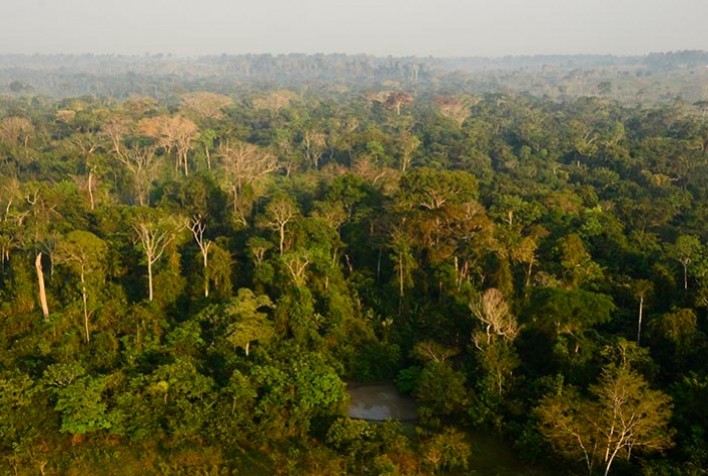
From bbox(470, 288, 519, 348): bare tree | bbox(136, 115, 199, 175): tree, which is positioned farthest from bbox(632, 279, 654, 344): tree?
bbox(136, 115, 199, 175): tree

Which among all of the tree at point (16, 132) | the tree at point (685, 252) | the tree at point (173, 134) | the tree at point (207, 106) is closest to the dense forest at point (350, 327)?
the tree at point (685, 252)

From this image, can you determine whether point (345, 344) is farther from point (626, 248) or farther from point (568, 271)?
point (626, 248)

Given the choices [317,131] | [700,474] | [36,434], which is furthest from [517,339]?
[317,131]

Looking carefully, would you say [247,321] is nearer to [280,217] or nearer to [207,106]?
[280,217]

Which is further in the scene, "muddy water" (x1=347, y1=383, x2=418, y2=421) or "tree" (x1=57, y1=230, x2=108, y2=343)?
"tree" (x1=57, y1=230, x2=108, y2=343)

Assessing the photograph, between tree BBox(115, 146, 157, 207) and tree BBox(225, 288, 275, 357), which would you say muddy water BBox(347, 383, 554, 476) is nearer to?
tree BBox(225, 288, 275, 357)

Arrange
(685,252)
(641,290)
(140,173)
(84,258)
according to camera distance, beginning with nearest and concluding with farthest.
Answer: (641,290)
(84,258)
(685,252)
(140,173)

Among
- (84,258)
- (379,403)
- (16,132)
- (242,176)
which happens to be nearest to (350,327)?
(379,403)
